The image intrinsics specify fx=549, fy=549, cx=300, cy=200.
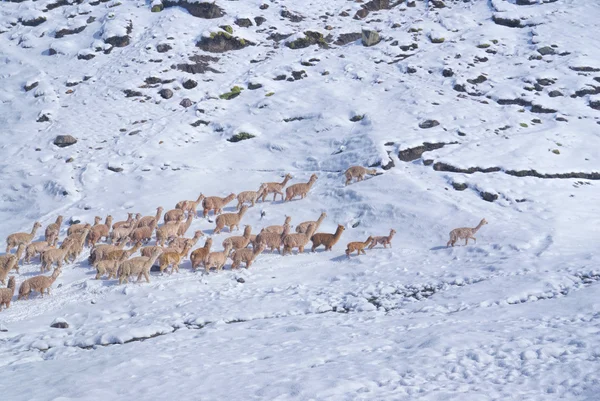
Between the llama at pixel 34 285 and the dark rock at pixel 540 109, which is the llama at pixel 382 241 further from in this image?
the dark rock at pixel 540 109

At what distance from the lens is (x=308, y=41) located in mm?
37906

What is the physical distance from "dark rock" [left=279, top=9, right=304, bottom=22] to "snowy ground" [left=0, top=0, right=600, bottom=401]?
689 millimetres

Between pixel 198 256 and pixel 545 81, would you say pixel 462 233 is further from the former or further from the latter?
pixel 545 81

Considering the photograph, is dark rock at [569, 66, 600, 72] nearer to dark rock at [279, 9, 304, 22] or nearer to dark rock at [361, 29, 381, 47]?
dark rock at [361, 29, 381, 47]

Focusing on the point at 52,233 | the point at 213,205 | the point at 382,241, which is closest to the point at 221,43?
the point at 213,205

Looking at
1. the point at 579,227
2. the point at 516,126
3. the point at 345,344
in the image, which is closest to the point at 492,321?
the point at 345,344

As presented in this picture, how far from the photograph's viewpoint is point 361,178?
22.5 m

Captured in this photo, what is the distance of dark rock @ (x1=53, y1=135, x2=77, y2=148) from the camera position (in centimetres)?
2797

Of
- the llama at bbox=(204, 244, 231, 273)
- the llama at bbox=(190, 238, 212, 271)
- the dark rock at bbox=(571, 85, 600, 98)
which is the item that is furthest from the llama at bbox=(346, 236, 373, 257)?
the dark rock at bbox=(571, 85, 600, 98)

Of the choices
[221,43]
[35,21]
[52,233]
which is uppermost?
[35,21]

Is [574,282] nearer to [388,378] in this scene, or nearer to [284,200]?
[388,378]

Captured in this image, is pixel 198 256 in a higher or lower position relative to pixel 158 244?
higher

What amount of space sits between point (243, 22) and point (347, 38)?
24.9ft

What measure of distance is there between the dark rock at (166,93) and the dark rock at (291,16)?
13.2 metres
